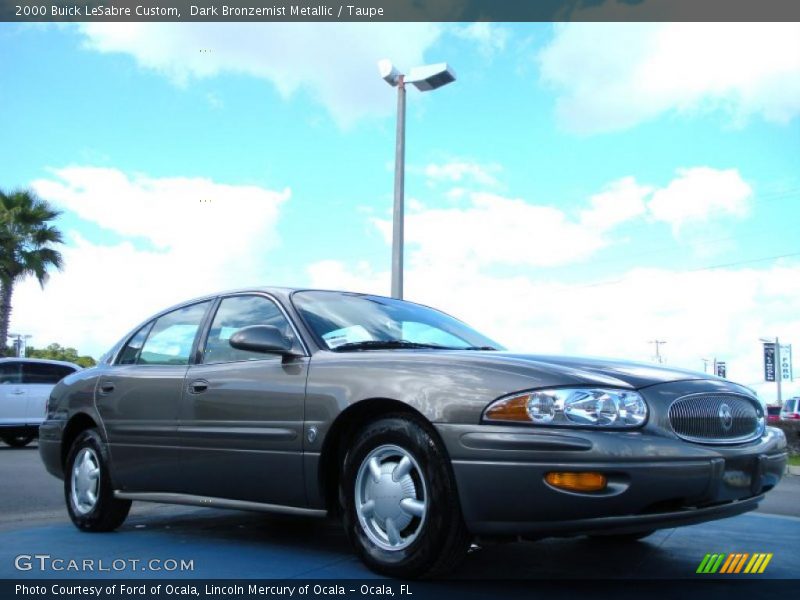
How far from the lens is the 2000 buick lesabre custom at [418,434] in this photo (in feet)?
11.5

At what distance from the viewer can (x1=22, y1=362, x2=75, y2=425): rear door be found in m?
16.9

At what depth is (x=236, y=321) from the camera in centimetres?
514

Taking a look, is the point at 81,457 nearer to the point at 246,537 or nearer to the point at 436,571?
the point at 246,537

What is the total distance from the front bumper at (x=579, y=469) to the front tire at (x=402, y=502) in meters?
0.09

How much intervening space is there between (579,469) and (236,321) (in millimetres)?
2421

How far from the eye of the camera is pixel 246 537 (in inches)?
202

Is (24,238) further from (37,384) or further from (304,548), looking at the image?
(304,548)

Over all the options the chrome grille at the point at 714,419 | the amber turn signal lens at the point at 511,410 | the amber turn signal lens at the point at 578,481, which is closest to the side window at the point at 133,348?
the amber turn signal lens at the point at 511,410

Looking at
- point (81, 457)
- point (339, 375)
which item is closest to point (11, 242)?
point (81, 457)

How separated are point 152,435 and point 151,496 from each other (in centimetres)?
35

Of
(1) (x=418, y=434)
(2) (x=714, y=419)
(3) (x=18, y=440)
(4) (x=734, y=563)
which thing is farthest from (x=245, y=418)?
(3) (x=18, y=440)

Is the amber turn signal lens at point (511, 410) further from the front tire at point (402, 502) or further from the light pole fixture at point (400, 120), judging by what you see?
the light pole fixture at point (400, 120)

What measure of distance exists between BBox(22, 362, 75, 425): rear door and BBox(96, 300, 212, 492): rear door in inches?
473

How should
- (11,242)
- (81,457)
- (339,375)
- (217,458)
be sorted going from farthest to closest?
(11,242)
(81,457)
(217,458)
(339,375)
